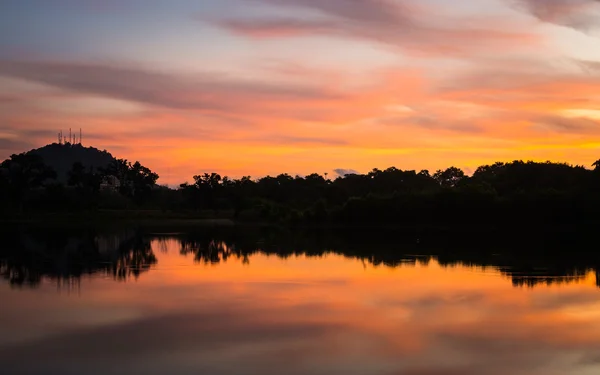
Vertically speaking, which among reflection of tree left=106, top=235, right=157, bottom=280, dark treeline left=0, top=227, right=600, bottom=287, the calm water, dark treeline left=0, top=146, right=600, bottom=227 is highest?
dark treeline left=0, top=146, right=600, bottom=227

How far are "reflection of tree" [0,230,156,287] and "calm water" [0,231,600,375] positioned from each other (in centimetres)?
12

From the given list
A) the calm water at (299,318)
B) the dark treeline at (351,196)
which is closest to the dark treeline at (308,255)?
the calm water at (299,318)

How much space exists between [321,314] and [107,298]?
536 centimetres

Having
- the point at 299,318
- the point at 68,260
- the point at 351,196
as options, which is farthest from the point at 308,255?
the point at 351,196

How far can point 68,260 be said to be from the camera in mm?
25000

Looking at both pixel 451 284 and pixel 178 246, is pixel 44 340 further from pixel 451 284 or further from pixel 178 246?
pixel 178 246

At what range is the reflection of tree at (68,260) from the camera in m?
20.3

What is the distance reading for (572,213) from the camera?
174 ft

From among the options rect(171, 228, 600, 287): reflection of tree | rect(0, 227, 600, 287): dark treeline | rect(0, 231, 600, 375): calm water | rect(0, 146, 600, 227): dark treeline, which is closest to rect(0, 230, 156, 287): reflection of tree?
rect(0, 227, 600, 287): dark treeline

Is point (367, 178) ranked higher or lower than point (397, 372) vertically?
higher

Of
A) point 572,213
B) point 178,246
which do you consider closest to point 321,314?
point 178,246

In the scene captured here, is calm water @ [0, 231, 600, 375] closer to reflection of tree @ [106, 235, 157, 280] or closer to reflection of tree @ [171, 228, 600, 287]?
reflection of tree @ [106, 235, 157, 280]

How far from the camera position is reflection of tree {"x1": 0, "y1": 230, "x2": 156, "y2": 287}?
66.6 ft

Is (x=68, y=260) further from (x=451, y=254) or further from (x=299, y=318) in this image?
(x=451, y=254)
